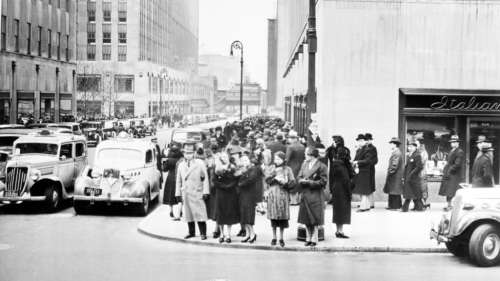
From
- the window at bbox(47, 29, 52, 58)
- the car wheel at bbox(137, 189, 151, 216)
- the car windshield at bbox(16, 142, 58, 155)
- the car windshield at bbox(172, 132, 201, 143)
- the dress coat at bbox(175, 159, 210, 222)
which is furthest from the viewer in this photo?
the window at bbox(47, 29, 52, 58)

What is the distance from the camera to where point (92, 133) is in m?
43.9

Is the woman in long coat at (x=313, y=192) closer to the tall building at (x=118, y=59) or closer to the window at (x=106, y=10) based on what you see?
the tall building at (x=118, y=59)

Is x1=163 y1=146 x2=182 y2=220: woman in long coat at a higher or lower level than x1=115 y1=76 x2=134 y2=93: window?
lower

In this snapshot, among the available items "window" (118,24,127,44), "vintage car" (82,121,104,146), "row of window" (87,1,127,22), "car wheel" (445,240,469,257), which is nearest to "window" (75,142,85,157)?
"car wheel" (445,240,469,257)

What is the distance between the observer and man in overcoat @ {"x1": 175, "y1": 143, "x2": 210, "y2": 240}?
12.9 metres

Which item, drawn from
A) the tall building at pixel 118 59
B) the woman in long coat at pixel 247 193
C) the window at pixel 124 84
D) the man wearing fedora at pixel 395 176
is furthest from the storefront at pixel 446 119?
the window at pixel 124 84

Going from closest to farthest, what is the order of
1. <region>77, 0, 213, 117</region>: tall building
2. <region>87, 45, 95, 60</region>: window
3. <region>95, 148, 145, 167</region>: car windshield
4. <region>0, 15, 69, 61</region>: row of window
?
<region>95, 148, 145, 167</region>: car windshield < <region>0, 15, 69, 61</region>: row of window < <region>77, 0, 213, 117</region>: tall building < <region>87, 45, 95, 60</region>: window

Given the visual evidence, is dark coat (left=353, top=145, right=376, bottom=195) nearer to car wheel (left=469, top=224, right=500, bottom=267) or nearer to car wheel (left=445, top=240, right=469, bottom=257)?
car wheel (left=445, top=240, right=469, bottom=257)

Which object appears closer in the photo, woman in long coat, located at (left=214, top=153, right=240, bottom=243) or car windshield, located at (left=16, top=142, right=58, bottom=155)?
woman in long coat, located at (left=214, top=153, right=240, bottom=243)

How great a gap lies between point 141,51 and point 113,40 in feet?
14.7

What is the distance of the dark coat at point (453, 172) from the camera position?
1616 centimetres

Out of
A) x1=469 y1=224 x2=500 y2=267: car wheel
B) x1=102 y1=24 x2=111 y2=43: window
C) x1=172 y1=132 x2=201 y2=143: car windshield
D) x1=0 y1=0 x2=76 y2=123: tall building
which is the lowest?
x1=469 y1=224 x2=500 y2=267: car wheel

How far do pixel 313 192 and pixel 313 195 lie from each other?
0.18ft

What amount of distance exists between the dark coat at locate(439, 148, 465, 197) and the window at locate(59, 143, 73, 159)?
33.3 ft
